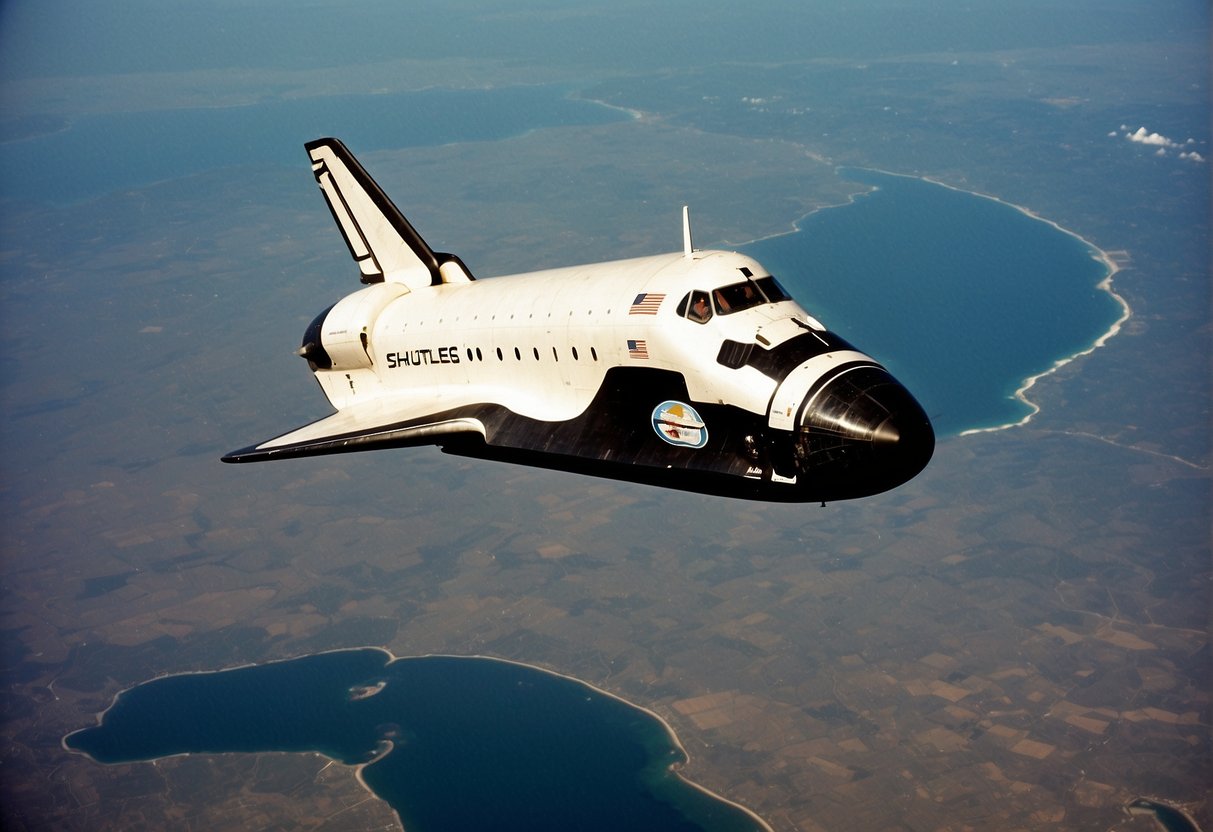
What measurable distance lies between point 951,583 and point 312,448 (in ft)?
576

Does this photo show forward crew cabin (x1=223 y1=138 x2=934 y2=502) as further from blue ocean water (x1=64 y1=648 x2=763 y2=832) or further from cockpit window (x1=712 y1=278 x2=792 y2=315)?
blue ocean water (x1=64 y1=648 x2=763 y2=832)

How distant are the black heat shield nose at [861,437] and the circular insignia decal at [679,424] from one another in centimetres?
303

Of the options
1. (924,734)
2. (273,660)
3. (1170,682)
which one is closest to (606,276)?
(924,734)

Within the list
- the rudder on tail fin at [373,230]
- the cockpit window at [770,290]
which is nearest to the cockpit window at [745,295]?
the cockpit window at [770,290]

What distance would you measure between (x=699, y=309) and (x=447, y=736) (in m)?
140

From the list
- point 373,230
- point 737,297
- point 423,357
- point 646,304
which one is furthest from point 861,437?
point 373,230

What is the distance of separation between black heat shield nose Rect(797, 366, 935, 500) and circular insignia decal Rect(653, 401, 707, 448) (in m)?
3.03

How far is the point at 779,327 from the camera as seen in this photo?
92.5 ft

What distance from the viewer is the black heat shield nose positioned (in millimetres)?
25344

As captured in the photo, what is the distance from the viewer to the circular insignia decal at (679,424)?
28312mm

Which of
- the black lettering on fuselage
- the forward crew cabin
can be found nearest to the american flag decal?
the forward crew cabin

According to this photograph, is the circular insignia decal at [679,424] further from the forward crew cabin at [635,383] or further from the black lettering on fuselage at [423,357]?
the black lettering on fuselage at [423,357]

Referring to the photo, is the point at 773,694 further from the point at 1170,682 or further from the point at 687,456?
the point at 687,456

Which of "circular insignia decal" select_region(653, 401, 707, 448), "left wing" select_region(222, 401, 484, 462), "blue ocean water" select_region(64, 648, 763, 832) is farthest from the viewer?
"blue ocean water" select_region(64, 648, 763, 832)
